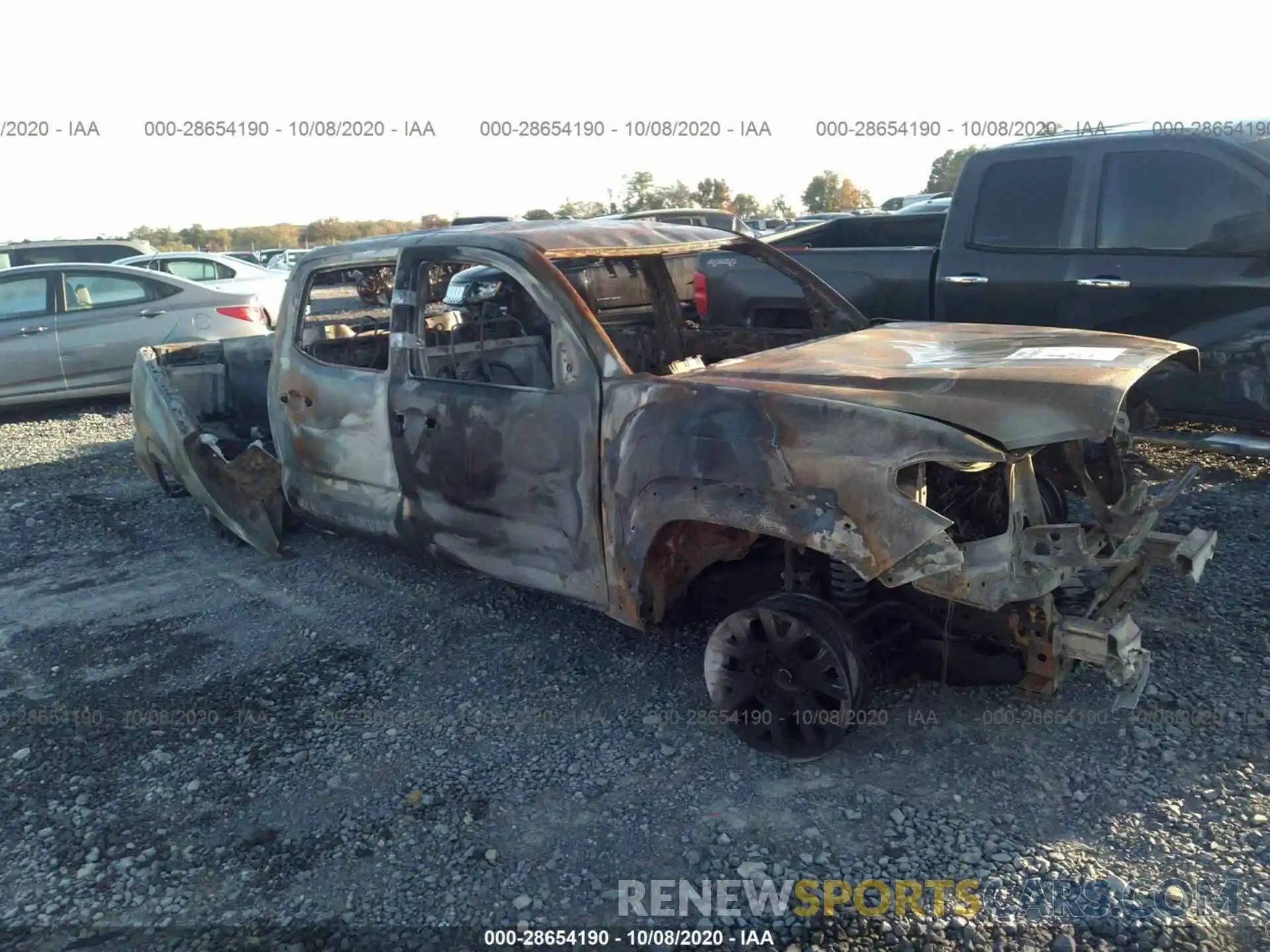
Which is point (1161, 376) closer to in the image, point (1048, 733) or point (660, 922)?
point (1048, 733)

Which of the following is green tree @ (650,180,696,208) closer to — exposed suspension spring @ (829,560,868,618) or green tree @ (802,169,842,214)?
green tree @ (802,169,842,214)

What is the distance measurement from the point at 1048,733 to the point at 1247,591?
154 centimetres

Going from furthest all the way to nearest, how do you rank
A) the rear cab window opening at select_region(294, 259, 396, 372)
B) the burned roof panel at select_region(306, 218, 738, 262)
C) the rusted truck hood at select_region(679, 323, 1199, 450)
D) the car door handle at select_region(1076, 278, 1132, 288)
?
1. the car door handle at select_region(1076, 278, 1132, 288)
2. the rear cab window opening at select_region(294, 259, 396, 372)
3. the burned roof panel at select_region(306, 218, 738, 262)
4. the rusted truck hood at select_region(679, 323, 1199, 450)

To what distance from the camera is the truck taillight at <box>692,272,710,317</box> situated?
19.4 ft

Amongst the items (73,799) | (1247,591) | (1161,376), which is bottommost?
(73,799)

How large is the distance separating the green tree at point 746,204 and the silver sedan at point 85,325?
42.7 m

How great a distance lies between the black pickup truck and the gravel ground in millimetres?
1129

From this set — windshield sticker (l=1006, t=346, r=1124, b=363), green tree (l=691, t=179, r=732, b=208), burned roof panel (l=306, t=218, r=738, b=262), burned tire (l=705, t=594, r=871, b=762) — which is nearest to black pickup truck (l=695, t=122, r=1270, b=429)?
burned roof panel (l=306, t=218, r=738, b=262)

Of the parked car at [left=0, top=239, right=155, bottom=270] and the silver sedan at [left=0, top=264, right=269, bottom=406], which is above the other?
the parked car at [left=0, top=239, right=155, bottom=270]

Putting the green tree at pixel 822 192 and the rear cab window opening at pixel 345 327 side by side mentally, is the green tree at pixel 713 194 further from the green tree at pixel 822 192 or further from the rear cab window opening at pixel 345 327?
the rear cab window opening at pixel 345 327

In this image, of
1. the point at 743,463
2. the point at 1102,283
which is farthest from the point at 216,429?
the point at 1102,283

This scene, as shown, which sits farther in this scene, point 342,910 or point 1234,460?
point 1234,460

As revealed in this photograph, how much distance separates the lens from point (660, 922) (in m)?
2.62

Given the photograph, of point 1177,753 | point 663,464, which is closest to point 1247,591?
point 1177,753
